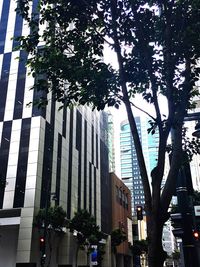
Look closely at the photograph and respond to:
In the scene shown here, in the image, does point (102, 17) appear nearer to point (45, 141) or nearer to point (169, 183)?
point (169, 183)

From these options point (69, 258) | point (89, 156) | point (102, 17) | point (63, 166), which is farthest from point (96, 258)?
point (102, 17)

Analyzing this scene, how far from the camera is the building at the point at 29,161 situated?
113 ft

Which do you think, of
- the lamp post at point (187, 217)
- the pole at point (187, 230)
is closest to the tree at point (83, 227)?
the lamp post at point (187, 217)

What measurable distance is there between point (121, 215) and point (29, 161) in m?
38.1

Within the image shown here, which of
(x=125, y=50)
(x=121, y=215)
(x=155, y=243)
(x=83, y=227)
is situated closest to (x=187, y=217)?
(x=155, y=243)

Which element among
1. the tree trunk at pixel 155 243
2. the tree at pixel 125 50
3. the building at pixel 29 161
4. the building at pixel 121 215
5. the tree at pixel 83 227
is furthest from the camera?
the building at pixel 121 215

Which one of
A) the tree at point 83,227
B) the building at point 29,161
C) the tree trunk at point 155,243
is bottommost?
the tree trunk at point 155,243

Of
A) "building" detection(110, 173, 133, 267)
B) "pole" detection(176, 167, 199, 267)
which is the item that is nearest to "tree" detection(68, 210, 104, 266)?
"building" detection(110, 173, 133, 267)

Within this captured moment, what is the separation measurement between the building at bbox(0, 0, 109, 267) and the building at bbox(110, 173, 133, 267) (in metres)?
14.5

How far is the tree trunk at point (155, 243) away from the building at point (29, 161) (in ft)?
78.4

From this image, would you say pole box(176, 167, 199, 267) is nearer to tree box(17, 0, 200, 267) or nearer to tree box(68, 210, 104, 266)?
tree box(17, 0, 200, 267)

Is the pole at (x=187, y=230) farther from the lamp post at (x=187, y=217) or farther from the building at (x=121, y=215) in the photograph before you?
the building at (x=121, y=215)

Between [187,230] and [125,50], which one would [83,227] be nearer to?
[187,230]

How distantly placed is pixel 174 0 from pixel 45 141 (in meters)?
31.7
